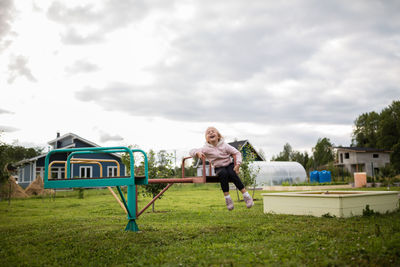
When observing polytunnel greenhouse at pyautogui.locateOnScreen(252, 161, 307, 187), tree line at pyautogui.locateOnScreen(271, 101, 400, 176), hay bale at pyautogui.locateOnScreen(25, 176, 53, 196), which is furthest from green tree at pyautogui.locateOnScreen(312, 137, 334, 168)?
hay bale at pyautogui.locateOnScreen(25, 176, 53, 196)

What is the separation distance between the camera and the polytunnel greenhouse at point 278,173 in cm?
3303

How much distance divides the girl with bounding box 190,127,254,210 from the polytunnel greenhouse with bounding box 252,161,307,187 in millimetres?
26125

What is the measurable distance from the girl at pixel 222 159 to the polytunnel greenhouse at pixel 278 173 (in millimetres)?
26125

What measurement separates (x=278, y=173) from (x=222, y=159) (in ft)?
91.9

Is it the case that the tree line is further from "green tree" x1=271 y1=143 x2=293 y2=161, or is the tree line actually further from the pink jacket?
the pink jacket

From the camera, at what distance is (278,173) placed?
110ft

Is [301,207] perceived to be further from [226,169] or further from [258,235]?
[226,169]

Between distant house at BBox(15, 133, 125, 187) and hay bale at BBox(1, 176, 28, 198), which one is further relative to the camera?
distant house at BBox(15, 133, 125, 187)

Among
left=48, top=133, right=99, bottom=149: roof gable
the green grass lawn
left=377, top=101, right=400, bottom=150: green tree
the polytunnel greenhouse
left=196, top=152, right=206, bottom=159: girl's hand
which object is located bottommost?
the green grass lawn

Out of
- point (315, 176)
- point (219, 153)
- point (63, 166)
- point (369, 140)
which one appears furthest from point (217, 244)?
point (369, 140)

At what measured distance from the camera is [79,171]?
1375 inches

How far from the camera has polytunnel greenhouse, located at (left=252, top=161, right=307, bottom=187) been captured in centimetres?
3303

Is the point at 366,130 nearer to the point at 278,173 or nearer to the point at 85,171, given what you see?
the point at 278,173

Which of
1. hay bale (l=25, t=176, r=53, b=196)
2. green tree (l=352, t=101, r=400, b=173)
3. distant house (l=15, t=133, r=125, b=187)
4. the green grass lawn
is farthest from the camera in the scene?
green tree (l=352, t=101, r=400, b=173)
